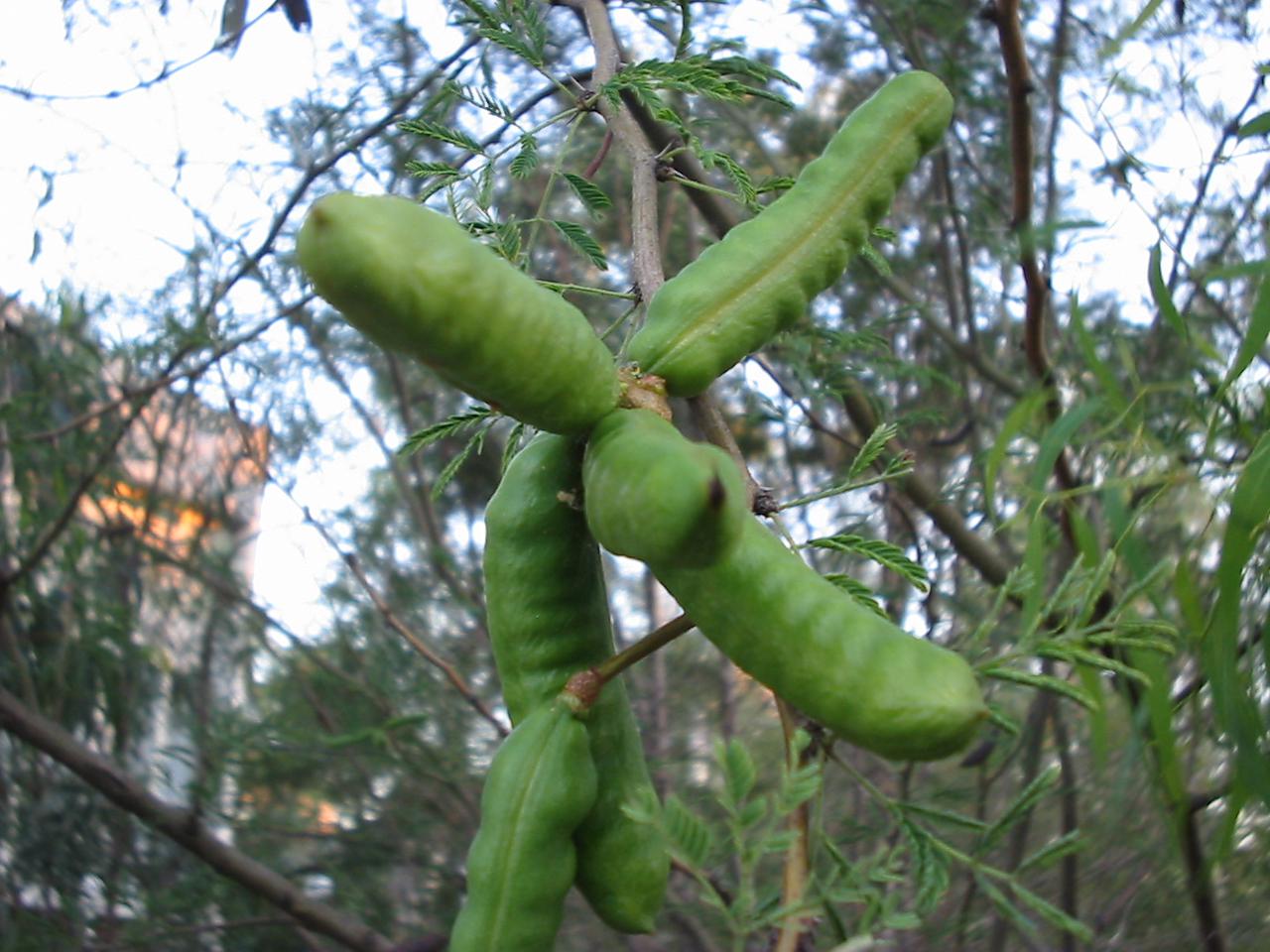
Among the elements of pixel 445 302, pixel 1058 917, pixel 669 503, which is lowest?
pixel 1058 917

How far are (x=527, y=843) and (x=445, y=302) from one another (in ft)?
1.21

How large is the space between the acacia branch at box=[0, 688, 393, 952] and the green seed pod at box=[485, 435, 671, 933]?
3.70 feet

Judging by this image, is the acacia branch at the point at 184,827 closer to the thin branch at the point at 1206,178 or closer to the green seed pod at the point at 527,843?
the green seed pod at the point at 527,843

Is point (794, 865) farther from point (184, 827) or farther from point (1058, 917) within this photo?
point (184, 827)

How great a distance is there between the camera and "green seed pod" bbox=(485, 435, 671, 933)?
827 millimetres

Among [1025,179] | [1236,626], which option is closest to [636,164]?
[1236,626]

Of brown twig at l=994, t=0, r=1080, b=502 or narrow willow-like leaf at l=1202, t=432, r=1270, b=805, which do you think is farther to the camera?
brown twig at l=994, t=0, r=1080, b=502

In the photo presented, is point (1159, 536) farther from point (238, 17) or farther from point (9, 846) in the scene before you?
point (9, 846)

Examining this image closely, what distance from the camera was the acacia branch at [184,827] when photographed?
6.12 ft

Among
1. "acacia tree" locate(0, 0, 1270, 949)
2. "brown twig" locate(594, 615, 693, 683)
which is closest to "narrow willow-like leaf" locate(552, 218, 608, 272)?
"acacia tree" locate(0, 0, 1270, 949)

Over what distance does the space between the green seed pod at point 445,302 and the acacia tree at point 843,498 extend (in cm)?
20

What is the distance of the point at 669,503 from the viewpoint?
579 mm

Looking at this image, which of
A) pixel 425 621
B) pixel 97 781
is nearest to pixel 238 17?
pixel 97 781

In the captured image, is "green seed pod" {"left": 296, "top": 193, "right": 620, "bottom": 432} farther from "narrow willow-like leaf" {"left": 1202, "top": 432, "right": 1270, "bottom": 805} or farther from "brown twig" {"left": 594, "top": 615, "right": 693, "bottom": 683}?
"narrow willow-like leaf" {"left": 1202, "top": 432, "right": 1270, "bottom": 805}
